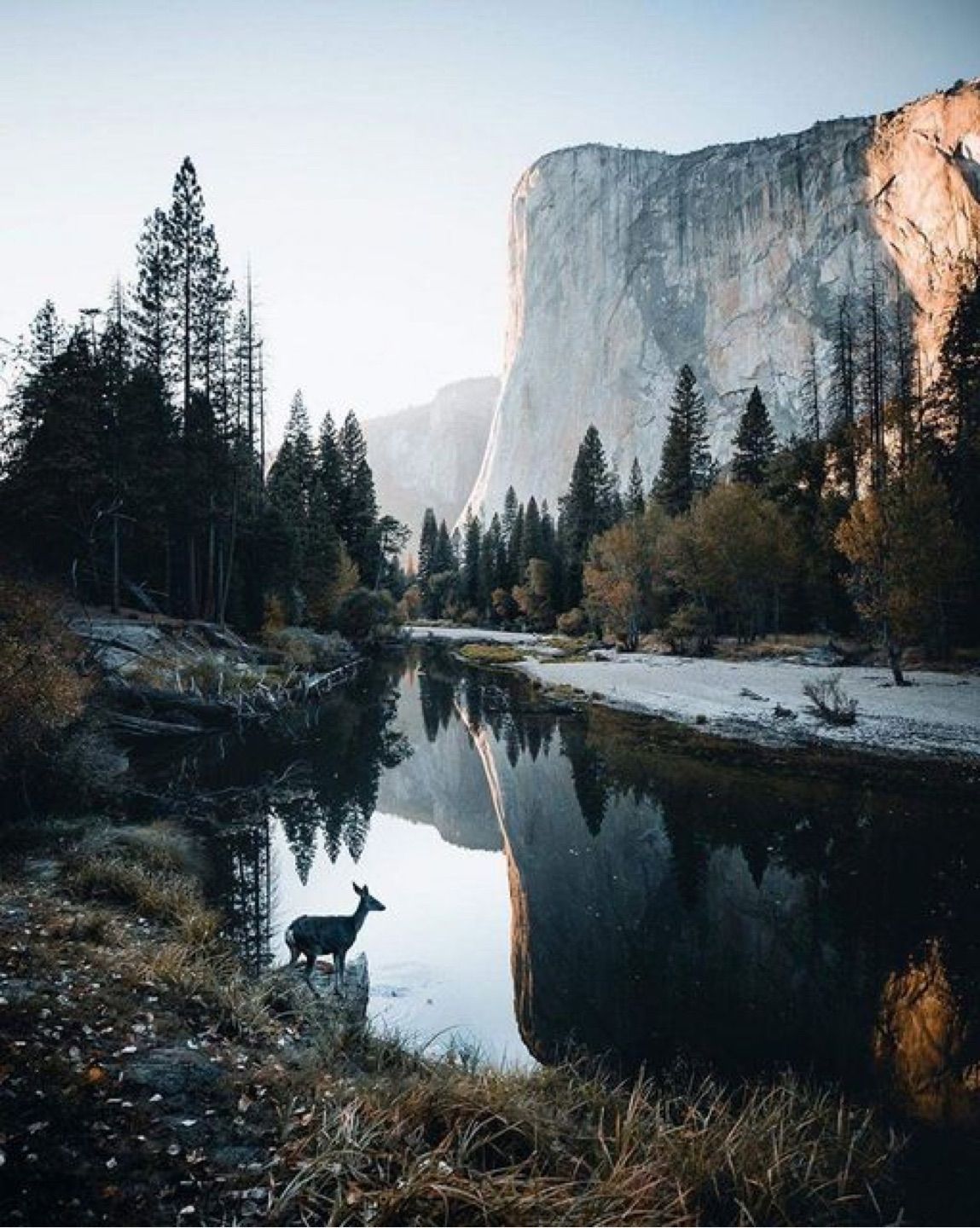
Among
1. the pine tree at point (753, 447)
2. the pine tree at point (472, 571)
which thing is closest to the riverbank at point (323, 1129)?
the pine tree at point (753, 447)

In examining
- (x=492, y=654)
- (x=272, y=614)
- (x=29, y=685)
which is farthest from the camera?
(x=492, y=654)

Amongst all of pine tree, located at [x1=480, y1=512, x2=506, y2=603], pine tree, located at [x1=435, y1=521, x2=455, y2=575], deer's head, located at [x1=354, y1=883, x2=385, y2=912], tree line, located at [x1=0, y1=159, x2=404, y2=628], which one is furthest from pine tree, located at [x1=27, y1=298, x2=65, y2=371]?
pine tree, located at [x1=435, y1=521, x2=455, y2=575]

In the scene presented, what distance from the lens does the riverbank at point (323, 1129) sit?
353 cm

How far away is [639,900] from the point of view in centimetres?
1053

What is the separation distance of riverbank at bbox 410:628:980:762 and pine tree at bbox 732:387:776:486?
21.5m

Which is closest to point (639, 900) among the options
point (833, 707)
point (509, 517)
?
point (833, 707)

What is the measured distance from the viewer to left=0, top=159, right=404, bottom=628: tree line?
2480 centimetres

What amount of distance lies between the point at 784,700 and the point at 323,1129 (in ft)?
83.8

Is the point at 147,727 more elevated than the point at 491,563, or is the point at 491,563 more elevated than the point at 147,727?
the point at 491,563

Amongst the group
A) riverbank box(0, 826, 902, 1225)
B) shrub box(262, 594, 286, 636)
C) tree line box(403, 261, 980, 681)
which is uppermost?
tree line box(403, 261, 980, 681)

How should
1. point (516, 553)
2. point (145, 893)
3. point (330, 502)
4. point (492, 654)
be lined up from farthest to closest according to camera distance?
point (516, 553), point (330, 502), point (492, 654), point (145, 893)

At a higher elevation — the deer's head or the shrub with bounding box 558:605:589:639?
the shrub with bounding box 558:605:589:639

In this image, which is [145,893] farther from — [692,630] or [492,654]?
[492,654]

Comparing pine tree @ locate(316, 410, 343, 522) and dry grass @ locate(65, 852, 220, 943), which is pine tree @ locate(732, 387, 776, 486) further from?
dry grass @ locate(65, 852, 220, 943)
